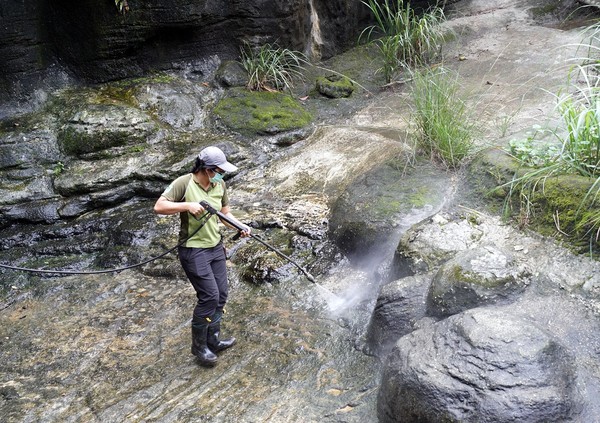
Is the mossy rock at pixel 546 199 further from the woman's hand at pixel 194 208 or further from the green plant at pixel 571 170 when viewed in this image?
the woman's hand at pixel 194 208

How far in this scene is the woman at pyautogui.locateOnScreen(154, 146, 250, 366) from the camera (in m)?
3.74

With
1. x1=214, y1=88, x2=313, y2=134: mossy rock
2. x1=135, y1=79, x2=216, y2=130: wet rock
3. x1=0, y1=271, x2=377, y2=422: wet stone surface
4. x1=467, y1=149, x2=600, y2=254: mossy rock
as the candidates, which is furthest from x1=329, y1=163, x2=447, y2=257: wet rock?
x1=135, y1=79, x2=216, y2=130: wet rock

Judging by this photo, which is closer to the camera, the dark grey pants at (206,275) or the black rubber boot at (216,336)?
the dark grey pants at (206,275)

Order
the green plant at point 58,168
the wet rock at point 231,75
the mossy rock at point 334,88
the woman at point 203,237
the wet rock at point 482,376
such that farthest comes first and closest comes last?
the mossy rock at point 334,88, the wet rock at point 231,75, the green plant at point 58,168, the woman at point 203,237, the wet rock at point 482,376

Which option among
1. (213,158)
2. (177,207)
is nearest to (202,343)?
(177,207)

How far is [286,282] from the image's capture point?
197 inches

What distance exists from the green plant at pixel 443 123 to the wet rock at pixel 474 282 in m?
1.79

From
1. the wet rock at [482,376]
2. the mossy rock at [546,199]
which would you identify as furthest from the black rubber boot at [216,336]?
the mossy rock at [546,199]

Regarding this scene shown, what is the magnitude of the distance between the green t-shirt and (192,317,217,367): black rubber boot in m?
0.56

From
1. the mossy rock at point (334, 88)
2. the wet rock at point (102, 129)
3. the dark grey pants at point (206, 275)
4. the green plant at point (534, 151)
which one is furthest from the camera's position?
the mossy rock at point (334, 88)

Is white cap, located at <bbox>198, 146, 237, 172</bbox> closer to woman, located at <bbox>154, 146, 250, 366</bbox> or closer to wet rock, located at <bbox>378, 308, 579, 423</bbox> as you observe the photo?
woman, located at <bbox>154, 146, 250, 366</bbox>

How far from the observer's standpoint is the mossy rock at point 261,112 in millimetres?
7289

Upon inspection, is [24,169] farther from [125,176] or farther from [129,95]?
[129,95]

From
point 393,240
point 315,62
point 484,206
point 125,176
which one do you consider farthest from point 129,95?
point 484,206
